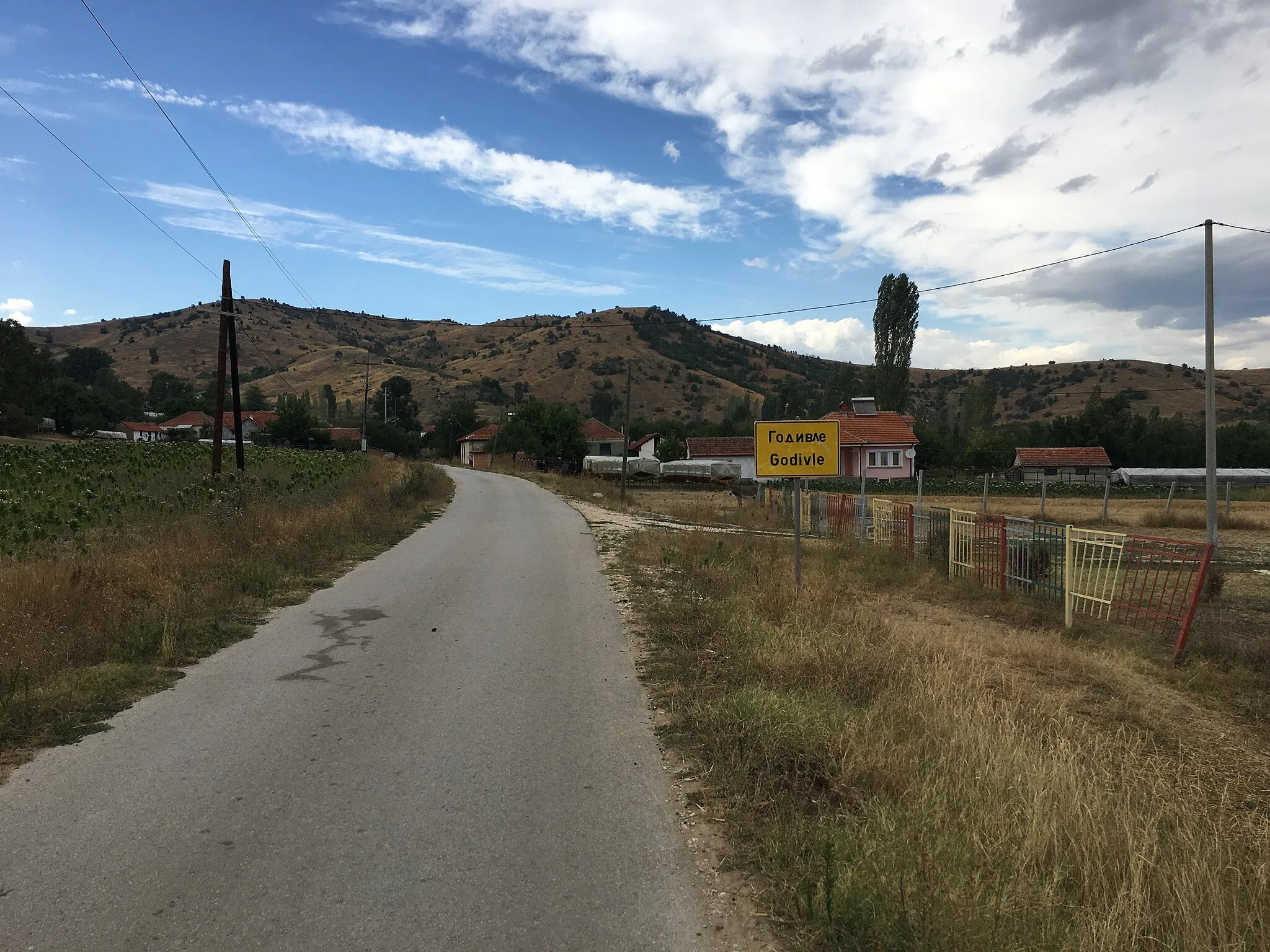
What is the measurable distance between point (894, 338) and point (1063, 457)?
21016mm

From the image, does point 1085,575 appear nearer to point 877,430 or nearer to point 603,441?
point 877,430

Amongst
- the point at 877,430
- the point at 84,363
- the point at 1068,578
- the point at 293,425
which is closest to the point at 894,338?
the point at 877,430

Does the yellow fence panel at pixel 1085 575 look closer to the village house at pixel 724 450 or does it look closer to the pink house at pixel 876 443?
the pink house at pixel 876 443

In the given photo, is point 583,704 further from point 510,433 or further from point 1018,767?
point 510,433

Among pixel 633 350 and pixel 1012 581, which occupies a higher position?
pixel 633 350

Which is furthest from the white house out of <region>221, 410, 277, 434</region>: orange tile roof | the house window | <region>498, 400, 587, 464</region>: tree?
<region>221, 410, 277, 434</region>: orange tile roof

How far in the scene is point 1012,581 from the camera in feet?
42.9

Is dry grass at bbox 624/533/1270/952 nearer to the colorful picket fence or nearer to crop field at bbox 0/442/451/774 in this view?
the colorful picket fence

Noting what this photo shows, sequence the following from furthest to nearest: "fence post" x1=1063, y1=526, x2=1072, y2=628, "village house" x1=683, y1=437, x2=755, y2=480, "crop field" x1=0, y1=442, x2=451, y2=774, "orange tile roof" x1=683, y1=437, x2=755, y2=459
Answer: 1. "orange tile roof" x1=683, y1=437, x2=755, y2=459
2. "village house" x1=683, y1=437, x2=755, y2=480
3. "fence post" x1=1063, y1=526, x2=1072, y2=628
4. "crop field" x1=0, y1=442, x2=451, y2=774

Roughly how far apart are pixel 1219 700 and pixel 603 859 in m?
6.90

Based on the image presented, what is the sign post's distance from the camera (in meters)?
10.2

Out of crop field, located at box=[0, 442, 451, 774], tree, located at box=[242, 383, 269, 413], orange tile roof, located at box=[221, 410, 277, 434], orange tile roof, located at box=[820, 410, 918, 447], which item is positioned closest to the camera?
crop field, located at box=[0, 442, 451, 774]

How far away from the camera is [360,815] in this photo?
14.0 feet

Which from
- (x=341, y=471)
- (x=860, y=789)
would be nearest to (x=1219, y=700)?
(x=860, y=789)
